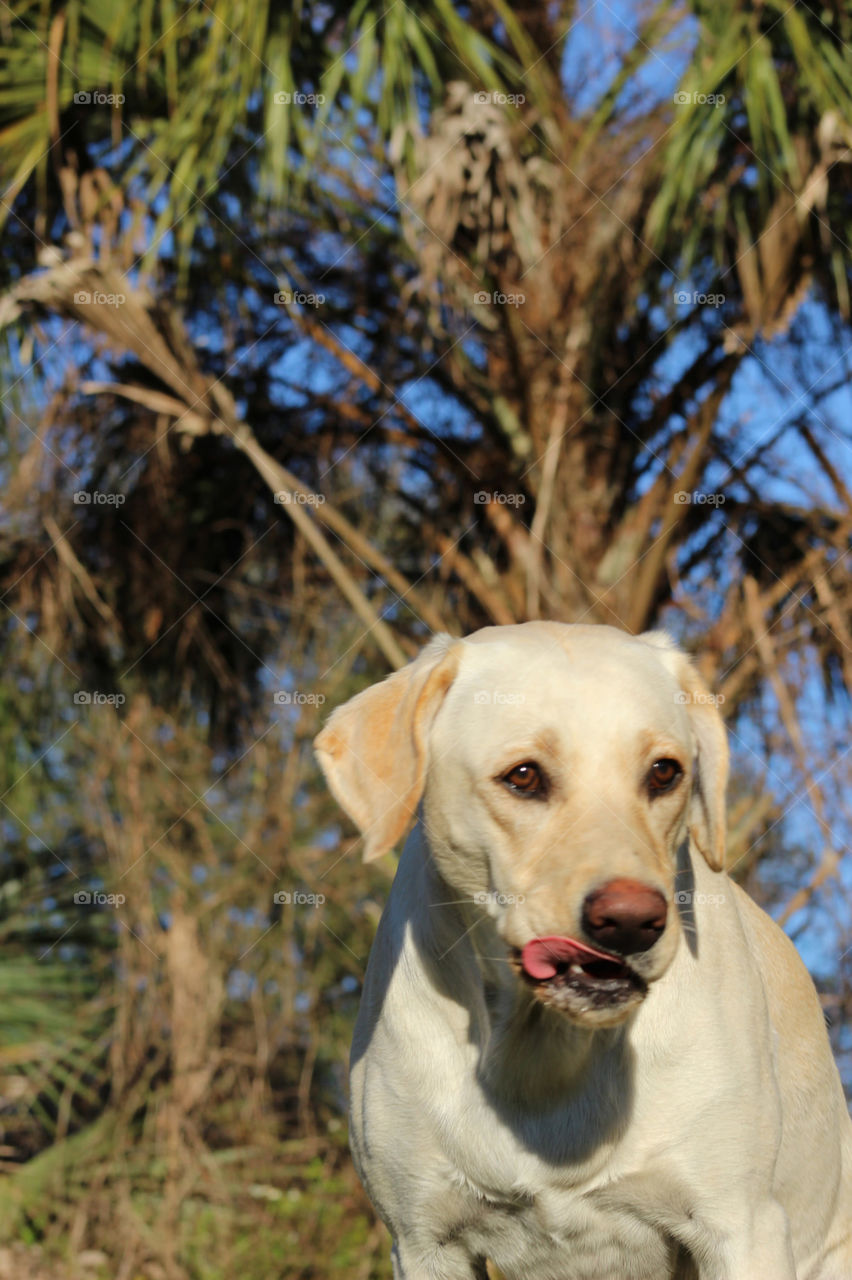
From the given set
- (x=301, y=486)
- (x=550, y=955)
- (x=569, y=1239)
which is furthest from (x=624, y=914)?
(x=301, y=486)

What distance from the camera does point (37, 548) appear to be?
654 cm

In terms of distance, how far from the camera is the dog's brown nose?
1796 mm

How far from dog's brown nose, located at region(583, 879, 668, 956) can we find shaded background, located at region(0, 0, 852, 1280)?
324cm

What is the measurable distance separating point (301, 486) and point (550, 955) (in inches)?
166

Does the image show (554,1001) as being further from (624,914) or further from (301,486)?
(301,486)

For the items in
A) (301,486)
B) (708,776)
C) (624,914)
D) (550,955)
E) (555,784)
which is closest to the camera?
(624,914)

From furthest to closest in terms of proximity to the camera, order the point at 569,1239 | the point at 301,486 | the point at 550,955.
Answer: the point at 301,486 → the point at 569,1239 → the point at 550,955

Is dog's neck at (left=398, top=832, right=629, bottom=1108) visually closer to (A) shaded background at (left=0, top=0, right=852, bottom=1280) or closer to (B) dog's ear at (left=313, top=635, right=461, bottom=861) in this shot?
(B) dog's ear at (left=313, top=635, right=461, bottom=861)

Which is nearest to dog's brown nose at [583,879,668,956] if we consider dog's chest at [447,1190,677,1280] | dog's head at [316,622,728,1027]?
dog's head at [316,622,728,1027]

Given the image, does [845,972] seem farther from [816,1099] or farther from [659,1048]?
[659,1048]

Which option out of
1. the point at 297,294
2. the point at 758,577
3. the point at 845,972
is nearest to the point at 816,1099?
the point at 845,972

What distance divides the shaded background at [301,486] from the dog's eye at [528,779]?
3.07 m

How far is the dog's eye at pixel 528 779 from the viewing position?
207cm

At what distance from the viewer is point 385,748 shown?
221 centimetres
